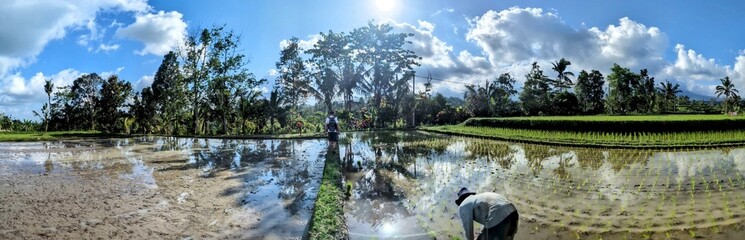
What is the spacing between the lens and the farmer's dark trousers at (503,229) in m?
4.35

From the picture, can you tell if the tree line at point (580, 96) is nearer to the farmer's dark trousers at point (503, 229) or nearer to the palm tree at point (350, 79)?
the palm tree at point (350, 79)

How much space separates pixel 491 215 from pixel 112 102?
1881 inches

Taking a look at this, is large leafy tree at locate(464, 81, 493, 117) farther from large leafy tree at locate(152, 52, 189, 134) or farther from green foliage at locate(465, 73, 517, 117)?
large leafy tree at locate(152, 52, 189, 134)

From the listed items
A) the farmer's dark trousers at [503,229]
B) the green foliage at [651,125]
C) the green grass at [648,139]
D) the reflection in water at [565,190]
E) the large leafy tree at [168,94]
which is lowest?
the reflection in water at [565,190]

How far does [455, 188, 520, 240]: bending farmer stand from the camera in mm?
4309

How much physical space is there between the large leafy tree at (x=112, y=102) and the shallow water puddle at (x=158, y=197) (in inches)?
1253

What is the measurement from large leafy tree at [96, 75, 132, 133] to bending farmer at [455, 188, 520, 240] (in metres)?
46.3

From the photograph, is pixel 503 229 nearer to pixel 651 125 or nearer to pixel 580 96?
pixel 651 125

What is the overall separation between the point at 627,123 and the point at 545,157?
8.73 meters

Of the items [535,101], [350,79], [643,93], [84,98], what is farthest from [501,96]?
[84,98]

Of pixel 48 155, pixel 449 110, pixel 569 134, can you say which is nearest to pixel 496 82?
pixel 449 110

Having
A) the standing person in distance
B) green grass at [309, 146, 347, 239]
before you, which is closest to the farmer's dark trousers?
green grass at [309, 146, 347, 239]

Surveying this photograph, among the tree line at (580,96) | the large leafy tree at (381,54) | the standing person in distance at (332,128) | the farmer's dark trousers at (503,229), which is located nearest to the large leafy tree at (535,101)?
the tree line at (580,96)

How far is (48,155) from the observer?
16469mm
